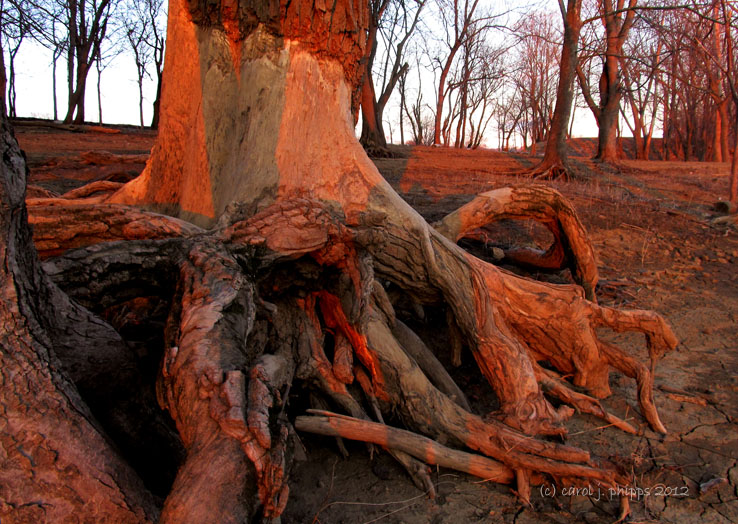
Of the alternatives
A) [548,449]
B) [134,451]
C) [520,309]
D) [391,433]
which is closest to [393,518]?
[391,433]

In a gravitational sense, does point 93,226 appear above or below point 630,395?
above

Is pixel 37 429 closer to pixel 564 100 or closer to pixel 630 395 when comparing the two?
pixel 630 395

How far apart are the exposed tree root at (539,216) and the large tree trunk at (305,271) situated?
814mm

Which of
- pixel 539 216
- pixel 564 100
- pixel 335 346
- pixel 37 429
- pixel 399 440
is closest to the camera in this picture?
pixel 37 429

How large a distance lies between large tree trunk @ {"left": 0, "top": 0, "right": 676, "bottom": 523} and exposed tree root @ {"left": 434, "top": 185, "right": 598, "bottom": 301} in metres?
0.81

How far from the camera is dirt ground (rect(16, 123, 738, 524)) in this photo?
8.03 feet

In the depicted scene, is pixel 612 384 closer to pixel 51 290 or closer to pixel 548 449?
pixel 548 449

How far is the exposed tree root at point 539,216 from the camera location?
4191 millimetres

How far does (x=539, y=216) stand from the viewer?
4.36 meters

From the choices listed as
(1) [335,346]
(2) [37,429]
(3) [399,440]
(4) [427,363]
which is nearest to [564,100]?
(4) [427,363]

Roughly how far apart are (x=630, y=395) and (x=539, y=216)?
1.67 m

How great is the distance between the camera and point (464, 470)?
8.57 feet

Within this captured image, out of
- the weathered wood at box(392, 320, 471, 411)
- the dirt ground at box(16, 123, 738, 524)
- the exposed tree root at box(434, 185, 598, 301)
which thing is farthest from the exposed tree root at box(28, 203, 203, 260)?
the exposed tree root at box(434, 185, 598, 301)

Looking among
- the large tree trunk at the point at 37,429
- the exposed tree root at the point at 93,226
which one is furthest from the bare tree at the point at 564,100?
the large tree trunk at the point at 37,429
